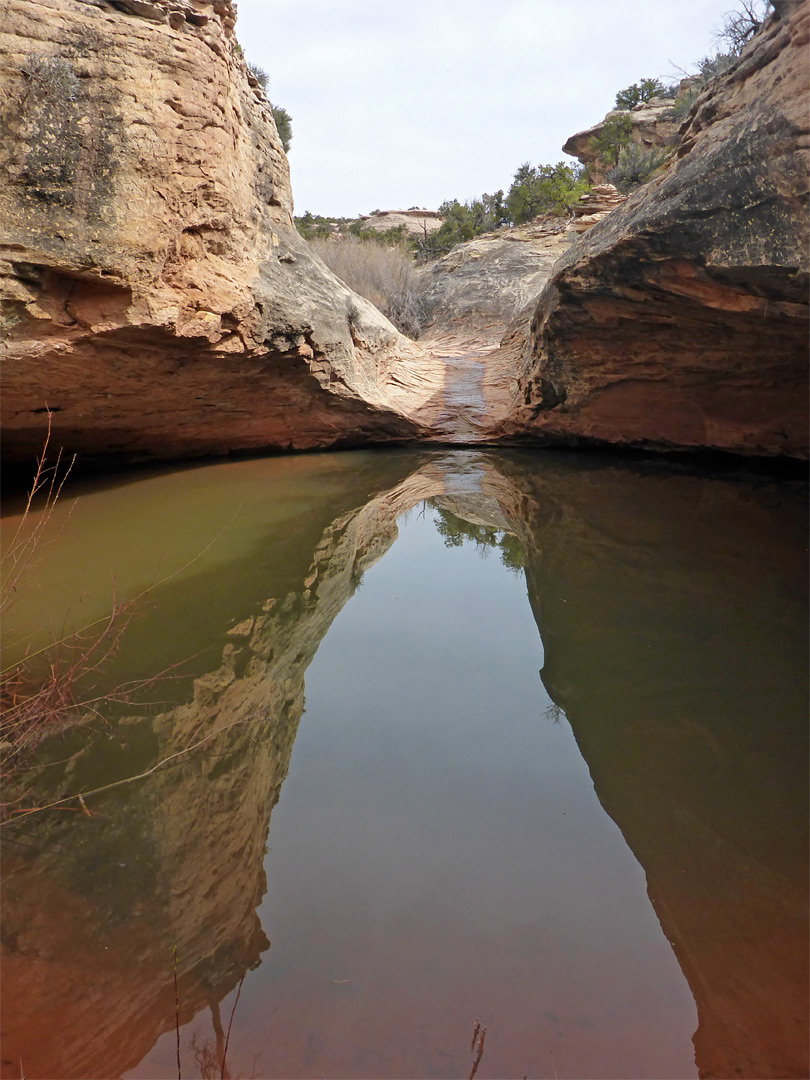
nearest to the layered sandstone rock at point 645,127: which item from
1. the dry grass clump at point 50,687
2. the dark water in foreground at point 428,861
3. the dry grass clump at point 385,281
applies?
the dry grass clump at point 385,281

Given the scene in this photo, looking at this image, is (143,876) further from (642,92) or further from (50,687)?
(642,92)

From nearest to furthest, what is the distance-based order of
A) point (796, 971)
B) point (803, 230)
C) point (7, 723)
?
point (796, 971) → point (7, 723) → point (803, 230)

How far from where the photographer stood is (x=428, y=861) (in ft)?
6.70

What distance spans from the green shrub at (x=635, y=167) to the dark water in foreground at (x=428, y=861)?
568 inches

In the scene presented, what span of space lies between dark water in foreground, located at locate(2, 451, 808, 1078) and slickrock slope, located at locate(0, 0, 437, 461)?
1857 mm

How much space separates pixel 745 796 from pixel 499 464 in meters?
5.56

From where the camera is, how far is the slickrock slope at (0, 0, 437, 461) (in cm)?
410

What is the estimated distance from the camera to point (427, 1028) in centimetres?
155

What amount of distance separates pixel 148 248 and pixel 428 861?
4138mm

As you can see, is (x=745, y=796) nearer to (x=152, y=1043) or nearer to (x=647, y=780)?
(x=647, y=780)

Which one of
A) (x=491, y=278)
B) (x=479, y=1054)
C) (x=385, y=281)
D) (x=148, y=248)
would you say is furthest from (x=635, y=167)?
(x=479, y=1054)

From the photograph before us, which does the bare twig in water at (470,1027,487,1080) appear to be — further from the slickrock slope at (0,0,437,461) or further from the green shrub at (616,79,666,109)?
the green shrub at (616,79,666,109)

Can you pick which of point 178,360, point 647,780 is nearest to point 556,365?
point 178,360

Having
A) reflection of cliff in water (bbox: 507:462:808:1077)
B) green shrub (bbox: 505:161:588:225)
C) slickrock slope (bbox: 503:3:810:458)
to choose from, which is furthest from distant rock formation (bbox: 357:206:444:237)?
reflection of cliff in water (bbox: 507:462:808:1077)
